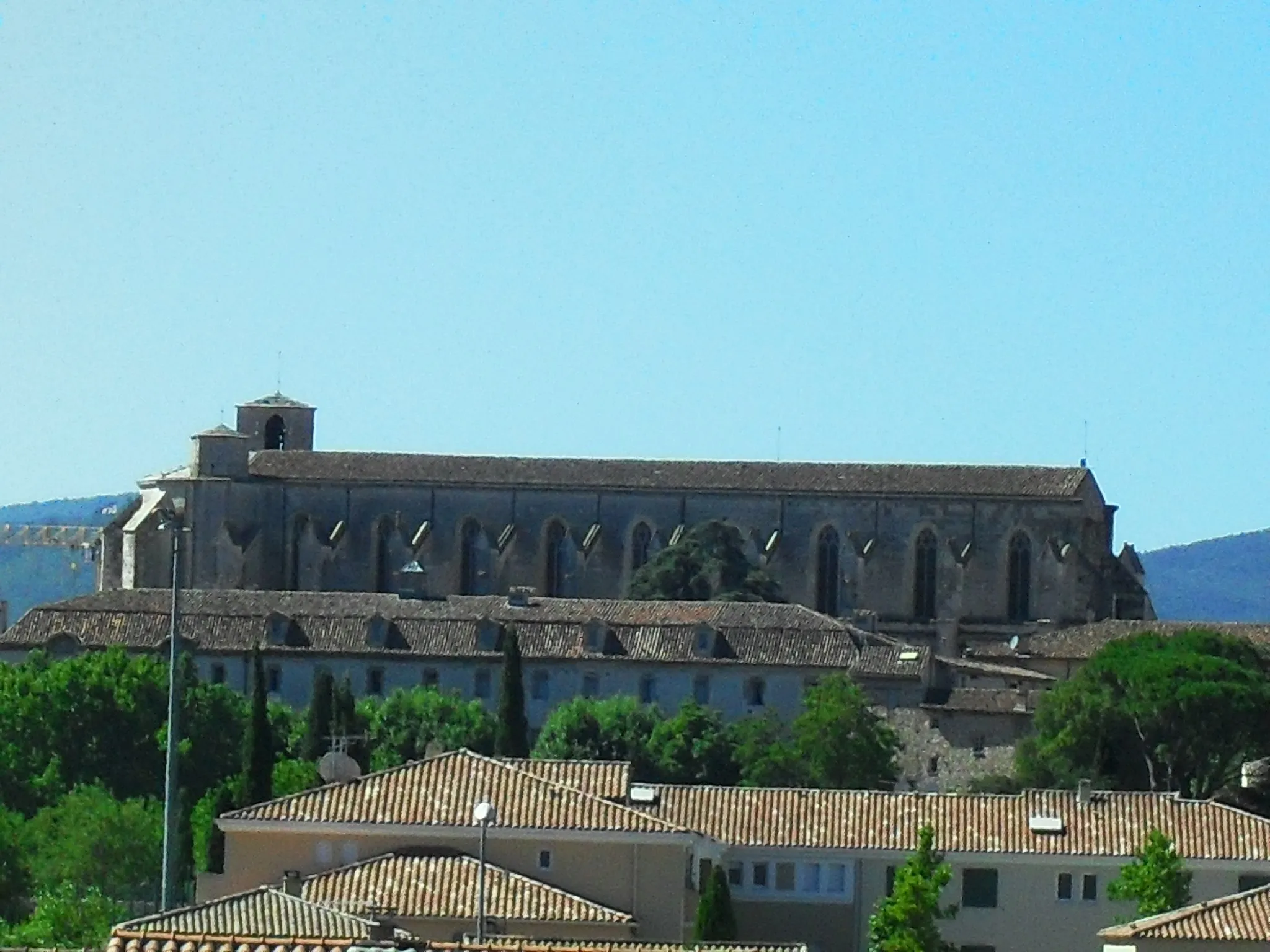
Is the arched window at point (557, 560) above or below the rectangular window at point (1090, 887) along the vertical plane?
above

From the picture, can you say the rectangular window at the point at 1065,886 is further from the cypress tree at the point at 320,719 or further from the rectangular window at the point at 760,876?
the cypress tree at the point at 320,719

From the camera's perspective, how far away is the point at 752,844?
74.9 meters

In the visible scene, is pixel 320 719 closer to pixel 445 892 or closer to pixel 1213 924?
pixel 445 892

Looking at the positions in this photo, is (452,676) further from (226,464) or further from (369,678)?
(226,464)

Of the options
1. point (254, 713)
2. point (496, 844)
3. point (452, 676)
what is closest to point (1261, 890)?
point (496, 844)

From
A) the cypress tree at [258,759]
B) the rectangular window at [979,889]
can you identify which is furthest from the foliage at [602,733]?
the rectangular window at [979,889]

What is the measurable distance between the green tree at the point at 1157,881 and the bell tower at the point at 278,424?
91.0 metres

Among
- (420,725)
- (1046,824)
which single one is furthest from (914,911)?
(420,725)

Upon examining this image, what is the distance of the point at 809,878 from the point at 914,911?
1021cm

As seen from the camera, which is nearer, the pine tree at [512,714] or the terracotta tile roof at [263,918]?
the terracotta tile roof at [263,918]

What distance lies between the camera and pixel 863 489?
14775 cm

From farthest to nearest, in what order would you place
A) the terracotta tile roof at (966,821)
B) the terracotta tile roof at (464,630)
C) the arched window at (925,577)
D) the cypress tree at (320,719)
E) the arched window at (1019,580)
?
the arched window at (925,577), the arched window at (1019,580), the terracotta tile roof at (464,630), the cypress tree at (320,719), the terracotta tile roof at (966,821)

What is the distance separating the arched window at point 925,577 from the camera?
477ft

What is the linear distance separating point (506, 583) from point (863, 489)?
12.9 m
